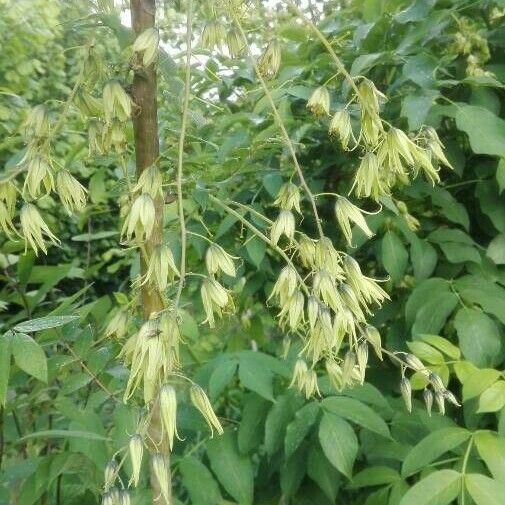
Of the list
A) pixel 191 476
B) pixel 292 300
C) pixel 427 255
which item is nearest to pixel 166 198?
→ pixel 292 300

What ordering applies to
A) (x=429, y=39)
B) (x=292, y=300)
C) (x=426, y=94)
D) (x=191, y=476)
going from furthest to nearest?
(x=429, y=39)
(x=426, y=94)
(x=191, y=476)
(x=292, y=300)

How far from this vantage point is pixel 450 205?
4.80 feet

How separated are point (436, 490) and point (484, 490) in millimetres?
64

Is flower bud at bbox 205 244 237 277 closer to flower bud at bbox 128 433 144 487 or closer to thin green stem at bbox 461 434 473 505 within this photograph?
flower bud at bbox 128 433 144 487

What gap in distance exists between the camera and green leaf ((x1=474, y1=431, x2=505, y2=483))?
3.54ft

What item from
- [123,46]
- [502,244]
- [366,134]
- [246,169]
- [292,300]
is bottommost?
[502,244]

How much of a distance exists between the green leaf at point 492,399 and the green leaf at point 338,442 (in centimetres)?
19

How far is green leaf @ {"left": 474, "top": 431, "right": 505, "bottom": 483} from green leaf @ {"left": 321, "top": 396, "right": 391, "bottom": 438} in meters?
0.13

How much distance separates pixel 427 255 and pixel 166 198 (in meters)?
0.74

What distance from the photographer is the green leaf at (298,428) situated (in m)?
1.17

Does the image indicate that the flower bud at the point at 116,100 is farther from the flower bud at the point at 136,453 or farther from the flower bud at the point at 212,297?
the flower bud at the point at 136,453

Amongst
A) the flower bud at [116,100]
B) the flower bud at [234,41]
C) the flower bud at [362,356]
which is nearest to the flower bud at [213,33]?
the flower bud at [234,41]

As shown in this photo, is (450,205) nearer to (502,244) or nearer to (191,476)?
(502,244)

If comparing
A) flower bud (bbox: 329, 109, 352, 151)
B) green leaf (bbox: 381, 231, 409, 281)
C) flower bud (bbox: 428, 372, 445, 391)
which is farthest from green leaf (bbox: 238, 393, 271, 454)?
flower bud (bbox: 329, 109, 352, 151)
